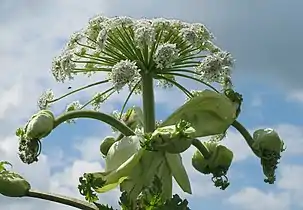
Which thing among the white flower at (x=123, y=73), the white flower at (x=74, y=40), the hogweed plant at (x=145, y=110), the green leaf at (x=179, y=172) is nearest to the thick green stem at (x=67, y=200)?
the hogweed plant at (x=145, y=110)

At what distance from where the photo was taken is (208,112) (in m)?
5.06

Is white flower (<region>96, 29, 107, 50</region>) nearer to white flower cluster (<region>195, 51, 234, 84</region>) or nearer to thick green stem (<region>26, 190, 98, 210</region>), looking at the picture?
white flower cluster (<region>195, 51, 234, 84</region>)

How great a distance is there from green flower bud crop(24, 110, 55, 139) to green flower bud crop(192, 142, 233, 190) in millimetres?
1204

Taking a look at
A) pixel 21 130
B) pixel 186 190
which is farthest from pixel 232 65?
pixel 21 130

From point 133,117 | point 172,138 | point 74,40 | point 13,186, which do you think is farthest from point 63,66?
point 172,138

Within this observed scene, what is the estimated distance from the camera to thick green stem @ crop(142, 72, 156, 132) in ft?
16.8

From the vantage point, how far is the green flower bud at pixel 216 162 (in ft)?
17.3

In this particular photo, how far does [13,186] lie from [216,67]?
1417mm

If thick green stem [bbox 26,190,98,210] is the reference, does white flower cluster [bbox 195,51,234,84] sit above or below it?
above

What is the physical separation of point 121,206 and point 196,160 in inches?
54.0

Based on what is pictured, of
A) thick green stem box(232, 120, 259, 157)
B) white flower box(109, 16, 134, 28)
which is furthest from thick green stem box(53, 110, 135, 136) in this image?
thick green stem box(232, 120, 259, 157)

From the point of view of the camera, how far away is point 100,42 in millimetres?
4973

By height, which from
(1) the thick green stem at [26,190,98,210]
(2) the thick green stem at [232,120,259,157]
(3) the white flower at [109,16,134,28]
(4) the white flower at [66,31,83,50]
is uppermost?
(4) the white flower at [66,31,83,50]

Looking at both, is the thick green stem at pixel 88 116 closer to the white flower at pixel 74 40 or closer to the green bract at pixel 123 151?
the green bract at pixel 123 151
